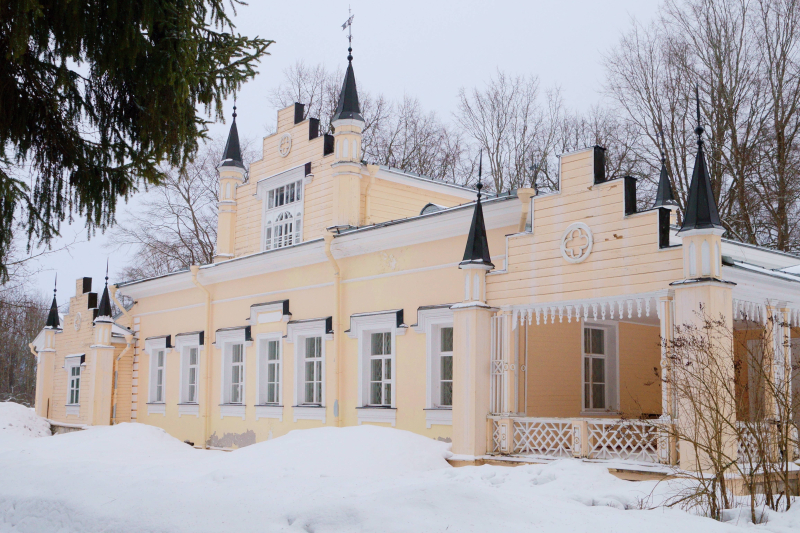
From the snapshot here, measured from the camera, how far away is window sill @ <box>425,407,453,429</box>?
1242 cm

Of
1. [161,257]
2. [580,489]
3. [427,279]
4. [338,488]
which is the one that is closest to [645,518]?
[580,489]

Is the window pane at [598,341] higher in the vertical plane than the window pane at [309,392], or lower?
higher

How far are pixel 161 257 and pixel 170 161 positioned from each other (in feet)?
93.5

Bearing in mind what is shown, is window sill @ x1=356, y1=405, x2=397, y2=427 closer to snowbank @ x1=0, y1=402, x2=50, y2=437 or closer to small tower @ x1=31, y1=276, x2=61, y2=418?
snowbank @ x1=0, y1=402, x2=50, y2=437

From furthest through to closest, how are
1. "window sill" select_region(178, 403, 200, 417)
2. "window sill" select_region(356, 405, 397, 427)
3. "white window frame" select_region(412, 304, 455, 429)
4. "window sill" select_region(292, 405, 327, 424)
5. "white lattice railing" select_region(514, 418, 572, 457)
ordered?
"window sill" select_region(178, 403, 200, 417), "window sill" select_region(292, 405, 327, 424), "window sill" select_region(356, 405, 397, 427), "white window frame" select_region(412, 304, 455, 429), "white lattice railing" select_region(514, 418, 572, 457)

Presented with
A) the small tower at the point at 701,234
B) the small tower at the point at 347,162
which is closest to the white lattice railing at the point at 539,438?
the small tower at the point at 701,234

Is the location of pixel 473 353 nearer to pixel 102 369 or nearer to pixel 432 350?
pixel 432 350

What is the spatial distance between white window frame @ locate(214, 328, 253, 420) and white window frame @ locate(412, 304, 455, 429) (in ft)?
16.8

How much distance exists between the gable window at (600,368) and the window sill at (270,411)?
6.03 meters

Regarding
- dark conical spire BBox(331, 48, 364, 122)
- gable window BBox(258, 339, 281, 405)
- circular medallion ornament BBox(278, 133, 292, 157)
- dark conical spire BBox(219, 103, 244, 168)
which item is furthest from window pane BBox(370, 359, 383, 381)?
dark conical spire BBox(219, 103, 244, 168)

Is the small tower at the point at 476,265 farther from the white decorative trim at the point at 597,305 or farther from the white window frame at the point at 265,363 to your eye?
the white window frame at the point at 265,363

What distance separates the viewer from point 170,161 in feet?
23.6

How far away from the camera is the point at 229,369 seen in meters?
17.5

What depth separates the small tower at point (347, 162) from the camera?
624 inches
